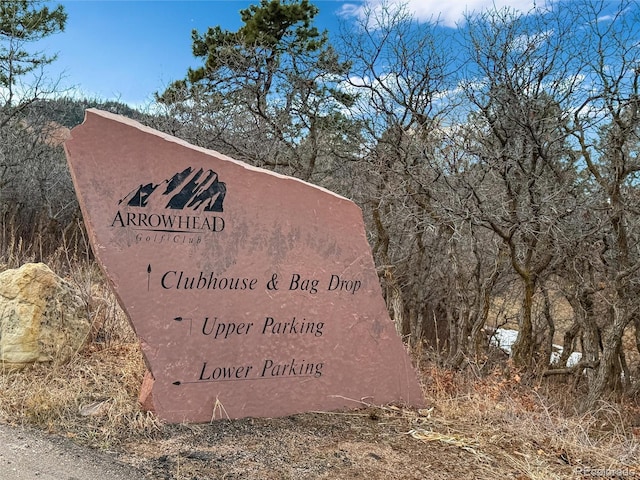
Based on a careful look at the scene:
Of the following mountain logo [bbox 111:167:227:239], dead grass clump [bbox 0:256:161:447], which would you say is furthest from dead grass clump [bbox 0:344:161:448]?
mountain logo [bbox 111:167:227:239]

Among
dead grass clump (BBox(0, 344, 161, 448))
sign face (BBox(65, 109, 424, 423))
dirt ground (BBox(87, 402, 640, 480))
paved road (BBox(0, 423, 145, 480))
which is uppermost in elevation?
sign face (BBox(65, 109, 424, 423))

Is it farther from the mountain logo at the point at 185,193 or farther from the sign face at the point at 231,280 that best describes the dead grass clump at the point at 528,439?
the mountain logo at the point at 185,193

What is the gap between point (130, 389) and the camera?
13.9ft

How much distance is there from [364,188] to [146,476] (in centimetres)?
667

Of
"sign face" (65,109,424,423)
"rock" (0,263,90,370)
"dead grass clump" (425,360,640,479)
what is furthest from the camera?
"rock" (0,263,90,370)

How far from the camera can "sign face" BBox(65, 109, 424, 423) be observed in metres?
3.72

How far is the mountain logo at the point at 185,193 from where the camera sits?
378 cm

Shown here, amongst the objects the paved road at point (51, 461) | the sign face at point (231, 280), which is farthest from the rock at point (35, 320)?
the sign face at point (231, 280)

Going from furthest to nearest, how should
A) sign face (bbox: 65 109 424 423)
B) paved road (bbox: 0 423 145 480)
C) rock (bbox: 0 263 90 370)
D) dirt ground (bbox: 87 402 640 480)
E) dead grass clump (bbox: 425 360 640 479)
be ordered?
1. rock (bbox: 0 263 90 370)
2. sign face (bbox: 65 109 424 423)
3. dead grass clump (bbox: 425 360 640 479)
4. dirt ground (bbox: 87 402 640 480)
5. paved road (bbox: 0 423 145 480)

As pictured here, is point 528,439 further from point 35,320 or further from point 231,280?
point 35,320

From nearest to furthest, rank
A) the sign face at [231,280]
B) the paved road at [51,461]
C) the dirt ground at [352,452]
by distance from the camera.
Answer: the paved road at [51,461] < the dirt ground at [352,452] < the sign face at [231,280]

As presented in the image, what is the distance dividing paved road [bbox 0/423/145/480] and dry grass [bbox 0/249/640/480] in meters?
0.11

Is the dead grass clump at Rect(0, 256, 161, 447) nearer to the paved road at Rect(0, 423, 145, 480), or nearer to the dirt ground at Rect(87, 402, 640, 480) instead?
the paved road at Rect(0, 423, 145, 480)

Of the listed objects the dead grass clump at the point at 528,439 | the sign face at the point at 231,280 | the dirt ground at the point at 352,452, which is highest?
the sign face at the point at 231,280
